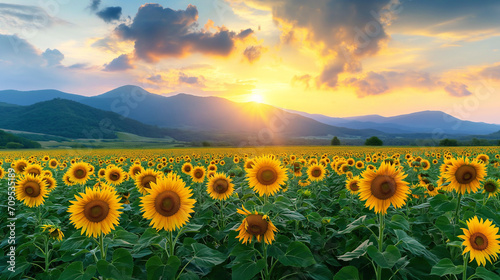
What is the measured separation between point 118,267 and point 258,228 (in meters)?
1.64

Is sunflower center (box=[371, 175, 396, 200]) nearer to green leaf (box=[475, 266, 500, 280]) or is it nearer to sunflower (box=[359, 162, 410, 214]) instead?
sunflower (box=[359, 162, 410, 214])

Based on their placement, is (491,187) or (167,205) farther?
(491,187)

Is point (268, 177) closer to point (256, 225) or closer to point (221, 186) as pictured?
point (256, 225)

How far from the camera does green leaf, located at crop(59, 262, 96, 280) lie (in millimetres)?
2987

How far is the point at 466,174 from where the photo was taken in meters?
4.46

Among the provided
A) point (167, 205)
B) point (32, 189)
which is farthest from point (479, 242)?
point (32, 189)

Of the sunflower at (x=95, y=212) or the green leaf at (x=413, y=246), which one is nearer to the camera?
the green leaf at (x=413, y=246)

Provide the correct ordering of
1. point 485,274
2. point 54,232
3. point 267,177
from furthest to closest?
point 267,177 → point 54,232 → point 485,274

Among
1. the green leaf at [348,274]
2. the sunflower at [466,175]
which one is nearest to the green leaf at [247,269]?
the green leaf at [348,274]

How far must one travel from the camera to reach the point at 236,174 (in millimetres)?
9578

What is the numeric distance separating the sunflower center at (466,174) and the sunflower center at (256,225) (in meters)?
3.50

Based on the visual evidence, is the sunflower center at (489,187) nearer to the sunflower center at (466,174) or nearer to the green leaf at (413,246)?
the sunflower center at (466,174)

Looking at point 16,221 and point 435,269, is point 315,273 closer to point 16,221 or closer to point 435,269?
point 435,269

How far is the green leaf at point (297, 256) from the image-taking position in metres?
3.27
